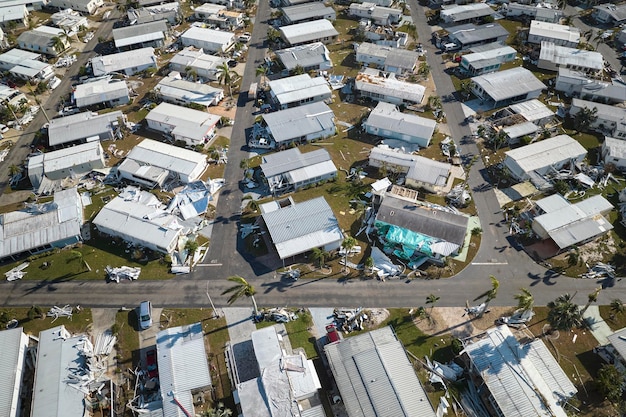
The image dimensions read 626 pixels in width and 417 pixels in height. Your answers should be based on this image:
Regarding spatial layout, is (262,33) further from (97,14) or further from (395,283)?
(395,283)

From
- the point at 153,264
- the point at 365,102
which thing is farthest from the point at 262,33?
the point at 153,264

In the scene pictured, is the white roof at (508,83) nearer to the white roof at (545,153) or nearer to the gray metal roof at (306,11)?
the white roof at (545,153)

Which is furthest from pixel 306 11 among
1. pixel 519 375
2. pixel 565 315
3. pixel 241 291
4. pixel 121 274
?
pixel 519 375

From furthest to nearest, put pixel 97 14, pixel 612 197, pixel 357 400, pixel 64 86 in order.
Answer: pixel 97 14, pixel 64 86, pixel 612 197, pixel 357 400

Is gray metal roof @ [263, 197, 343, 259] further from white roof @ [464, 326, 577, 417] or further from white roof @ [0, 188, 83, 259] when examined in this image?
white roof @ [0, 188, 83, 259]


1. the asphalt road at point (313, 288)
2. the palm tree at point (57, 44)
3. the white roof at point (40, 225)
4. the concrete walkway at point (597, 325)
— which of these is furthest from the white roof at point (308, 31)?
the concrete walkway at point (597, 325)

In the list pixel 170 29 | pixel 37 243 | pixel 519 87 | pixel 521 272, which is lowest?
pixel 521 272

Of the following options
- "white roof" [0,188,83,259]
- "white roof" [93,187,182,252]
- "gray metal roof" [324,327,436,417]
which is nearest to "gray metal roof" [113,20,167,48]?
"white roof" [0,188,83,259]

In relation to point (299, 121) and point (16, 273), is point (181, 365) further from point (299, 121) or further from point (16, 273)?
point (299, 121)
